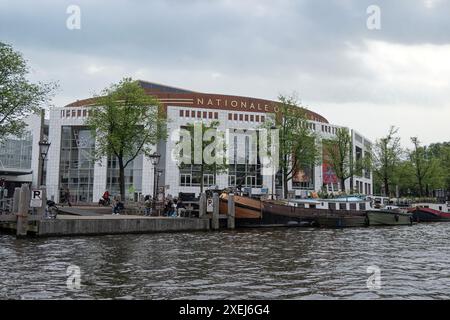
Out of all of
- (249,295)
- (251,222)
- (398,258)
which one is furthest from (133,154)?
(249,295)

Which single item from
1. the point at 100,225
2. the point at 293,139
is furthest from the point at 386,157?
the point at 100,225

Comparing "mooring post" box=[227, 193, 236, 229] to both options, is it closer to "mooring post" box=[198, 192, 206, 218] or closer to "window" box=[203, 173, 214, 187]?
"mooring post" box=[198, 192, 206, 218]

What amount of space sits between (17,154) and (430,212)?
207 ft

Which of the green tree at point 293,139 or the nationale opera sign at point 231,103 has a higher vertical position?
the nationale opera sign at point 231,103

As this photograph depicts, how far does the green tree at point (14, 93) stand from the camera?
3306cm

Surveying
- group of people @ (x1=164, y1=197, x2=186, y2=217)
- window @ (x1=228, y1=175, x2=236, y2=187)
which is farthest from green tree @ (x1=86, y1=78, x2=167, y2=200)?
window @ (x1=228, y1=175, x2=236, y2=187)

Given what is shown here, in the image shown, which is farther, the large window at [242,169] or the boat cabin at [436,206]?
the large window at [242,169]

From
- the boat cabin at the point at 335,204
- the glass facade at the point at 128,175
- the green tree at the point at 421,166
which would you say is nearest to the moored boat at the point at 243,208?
the boat cabin at the point at 335,204

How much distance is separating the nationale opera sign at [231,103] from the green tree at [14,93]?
49.0 metres

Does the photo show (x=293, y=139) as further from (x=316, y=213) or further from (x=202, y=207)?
(x=202, y=207)

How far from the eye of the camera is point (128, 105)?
1777 inches

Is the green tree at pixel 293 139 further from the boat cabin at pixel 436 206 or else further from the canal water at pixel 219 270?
the canal water at pixel 219 270

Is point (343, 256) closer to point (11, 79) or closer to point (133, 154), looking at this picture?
point (11, 79)
